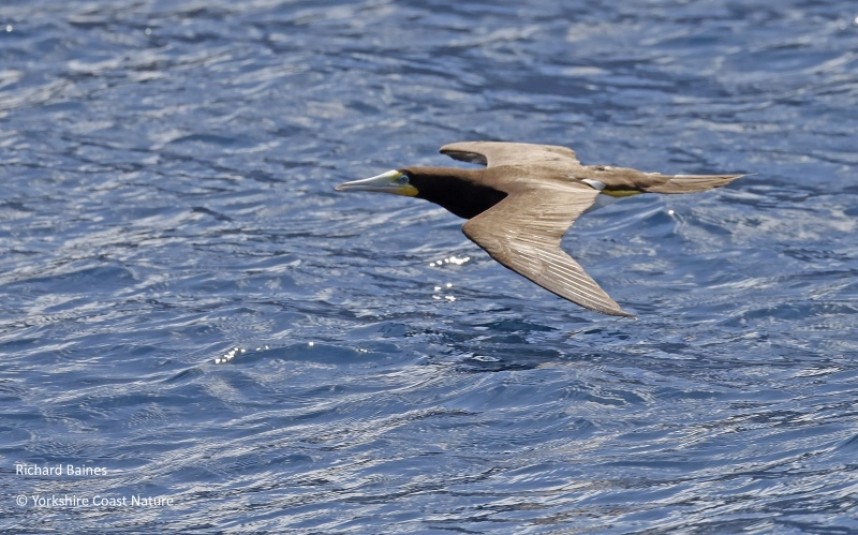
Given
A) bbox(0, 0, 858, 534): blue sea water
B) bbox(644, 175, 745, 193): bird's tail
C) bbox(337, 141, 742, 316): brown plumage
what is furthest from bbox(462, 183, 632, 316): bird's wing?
bbox(0, 0, 858, 534): blue sea water

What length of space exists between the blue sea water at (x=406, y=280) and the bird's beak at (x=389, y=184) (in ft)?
2.03

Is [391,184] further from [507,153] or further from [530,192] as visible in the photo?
[530,192]

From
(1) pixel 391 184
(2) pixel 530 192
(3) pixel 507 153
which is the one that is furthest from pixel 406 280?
(2) pixel 530 192

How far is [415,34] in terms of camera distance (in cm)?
1538

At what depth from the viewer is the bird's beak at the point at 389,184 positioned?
1036 centimetres

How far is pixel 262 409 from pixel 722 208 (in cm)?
463

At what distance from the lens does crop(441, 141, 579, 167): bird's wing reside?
10.6 metres

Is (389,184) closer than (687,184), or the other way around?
(687,184)

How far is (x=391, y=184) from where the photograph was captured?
10391 millimetres

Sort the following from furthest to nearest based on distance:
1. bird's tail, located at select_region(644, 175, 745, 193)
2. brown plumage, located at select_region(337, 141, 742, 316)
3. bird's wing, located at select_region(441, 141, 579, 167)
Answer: bird's wing, located at select_region(441, 141, 579, 167) < bird's tail, located at select_region(644, 175, 745, 193) < brown plumage, located at select_region(337, 141, 742, 316)

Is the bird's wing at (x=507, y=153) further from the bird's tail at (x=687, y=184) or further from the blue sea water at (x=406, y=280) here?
the bird's tail at (x=687, y=184)

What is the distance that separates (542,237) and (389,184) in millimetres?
2044

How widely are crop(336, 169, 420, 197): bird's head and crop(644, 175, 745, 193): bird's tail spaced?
161 centimetres

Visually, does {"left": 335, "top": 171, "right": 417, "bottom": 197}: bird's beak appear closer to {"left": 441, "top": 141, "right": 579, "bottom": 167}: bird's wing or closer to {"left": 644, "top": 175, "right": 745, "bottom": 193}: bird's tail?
{"left": 441, "top": 141, "right": 579, "bottom": 167}: bird's wing
